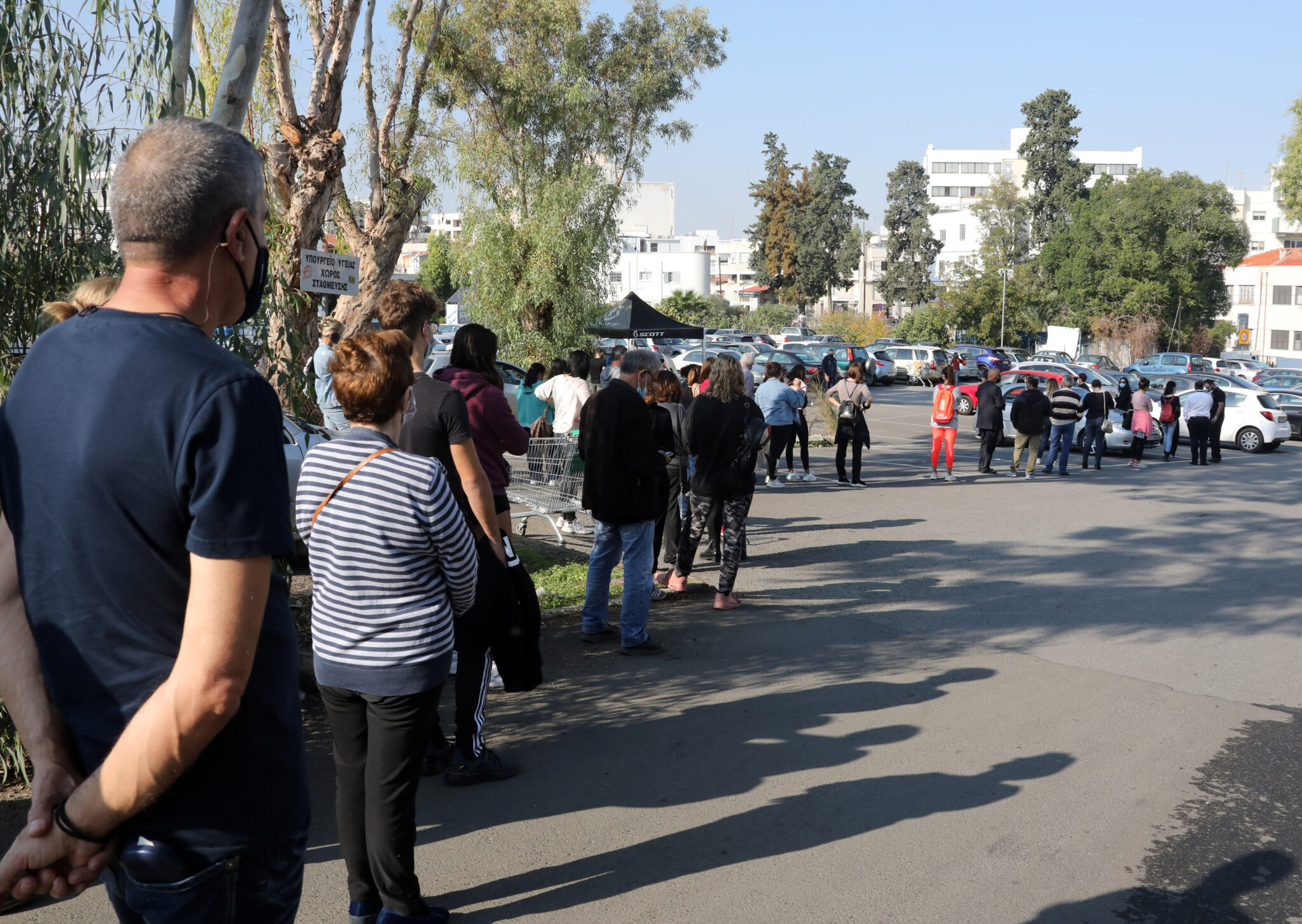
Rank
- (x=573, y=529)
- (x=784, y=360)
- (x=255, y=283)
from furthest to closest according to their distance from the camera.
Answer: (x=784, y=360)
(x=573, y=529)
(x=255, y=283)

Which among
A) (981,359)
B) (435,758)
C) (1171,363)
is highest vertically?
(981,359)

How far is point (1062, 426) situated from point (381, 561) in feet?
56.1

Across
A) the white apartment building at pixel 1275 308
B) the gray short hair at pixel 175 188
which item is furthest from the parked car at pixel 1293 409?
the white apartment building at pixel 1275 308

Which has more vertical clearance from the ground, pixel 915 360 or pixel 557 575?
pixel 915 360

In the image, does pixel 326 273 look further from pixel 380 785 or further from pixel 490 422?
pixel 380 785

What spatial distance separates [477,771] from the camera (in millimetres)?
4730

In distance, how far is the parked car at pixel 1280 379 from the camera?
31.3 metres

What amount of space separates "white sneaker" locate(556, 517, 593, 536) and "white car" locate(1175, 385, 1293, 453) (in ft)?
57.7

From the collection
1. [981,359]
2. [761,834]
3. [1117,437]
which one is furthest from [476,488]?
[981,359]

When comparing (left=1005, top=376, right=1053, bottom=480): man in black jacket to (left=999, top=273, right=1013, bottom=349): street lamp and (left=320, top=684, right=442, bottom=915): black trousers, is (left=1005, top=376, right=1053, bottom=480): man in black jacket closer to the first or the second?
(left=320, top=684, right=442, bottom=915): black trousers

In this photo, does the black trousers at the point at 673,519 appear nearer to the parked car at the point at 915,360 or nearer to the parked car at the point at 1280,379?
the parked car at the point at 1280,379

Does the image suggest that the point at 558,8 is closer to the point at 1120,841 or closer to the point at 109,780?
the point at 1120,841

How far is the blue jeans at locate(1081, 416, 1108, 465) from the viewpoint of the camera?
63.9 feet

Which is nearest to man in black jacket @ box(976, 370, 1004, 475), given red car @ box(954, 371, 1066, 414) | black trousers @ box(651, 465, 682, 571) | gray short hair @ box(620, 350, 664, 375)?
red car @ box(954, 371, 1066, 414)
